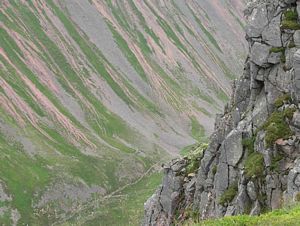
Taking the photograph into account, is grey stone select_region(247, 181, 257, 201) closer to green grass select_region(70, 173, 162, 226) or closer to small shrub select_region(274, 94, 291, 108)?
small shrub select_region(274, 94, 291, 108)

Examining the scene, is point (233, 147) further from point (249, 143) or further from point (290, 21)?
point (290, 21)

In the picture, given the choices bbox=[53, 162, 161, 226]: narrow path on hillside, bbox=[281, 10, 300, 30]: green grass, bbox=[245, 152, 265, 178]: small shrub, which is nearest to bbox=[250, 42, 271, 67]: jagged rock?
bbox=[281, 10, 300, 30]: green grass

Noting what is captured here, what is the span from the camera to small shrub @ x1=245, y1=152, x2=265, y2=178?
34.6 m

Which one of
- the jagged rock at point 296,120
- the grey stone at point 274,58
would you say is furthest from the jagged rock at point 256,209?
the grey stone at point 274,58

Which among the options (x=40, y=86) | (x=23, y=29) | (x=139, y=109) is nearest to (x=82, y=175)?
(x=40, y=86)

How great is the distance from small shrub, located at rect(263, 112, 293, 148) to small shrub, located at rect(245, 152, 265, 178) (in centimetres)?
123

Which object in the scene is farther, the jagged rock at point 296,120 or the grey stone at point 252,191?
the grey stone at point 252,191

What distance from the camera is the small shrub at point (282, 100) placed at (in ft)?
119

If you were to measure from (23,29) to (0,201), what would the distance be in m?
97.2

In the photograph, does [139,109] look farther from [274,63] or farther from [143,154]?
[274,63]

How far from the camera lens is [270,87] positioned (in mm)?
38094

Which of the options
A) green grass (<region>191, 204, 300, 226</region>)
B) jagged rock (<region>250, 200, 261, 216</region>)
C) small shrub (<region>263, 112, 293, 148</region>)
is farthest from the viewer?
small shrub (<region>263, 112, 293, 148</region>)

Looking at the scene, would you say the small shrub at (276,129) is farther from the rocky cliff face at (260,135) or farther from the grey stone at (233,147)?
the grey stone at (233,147)

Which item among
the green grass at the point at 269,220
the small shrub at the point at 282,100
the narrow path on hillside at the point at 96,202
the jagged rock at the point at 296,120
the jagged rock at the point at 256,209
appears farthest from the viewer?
the narrow path on hillside at the point at 96,202
